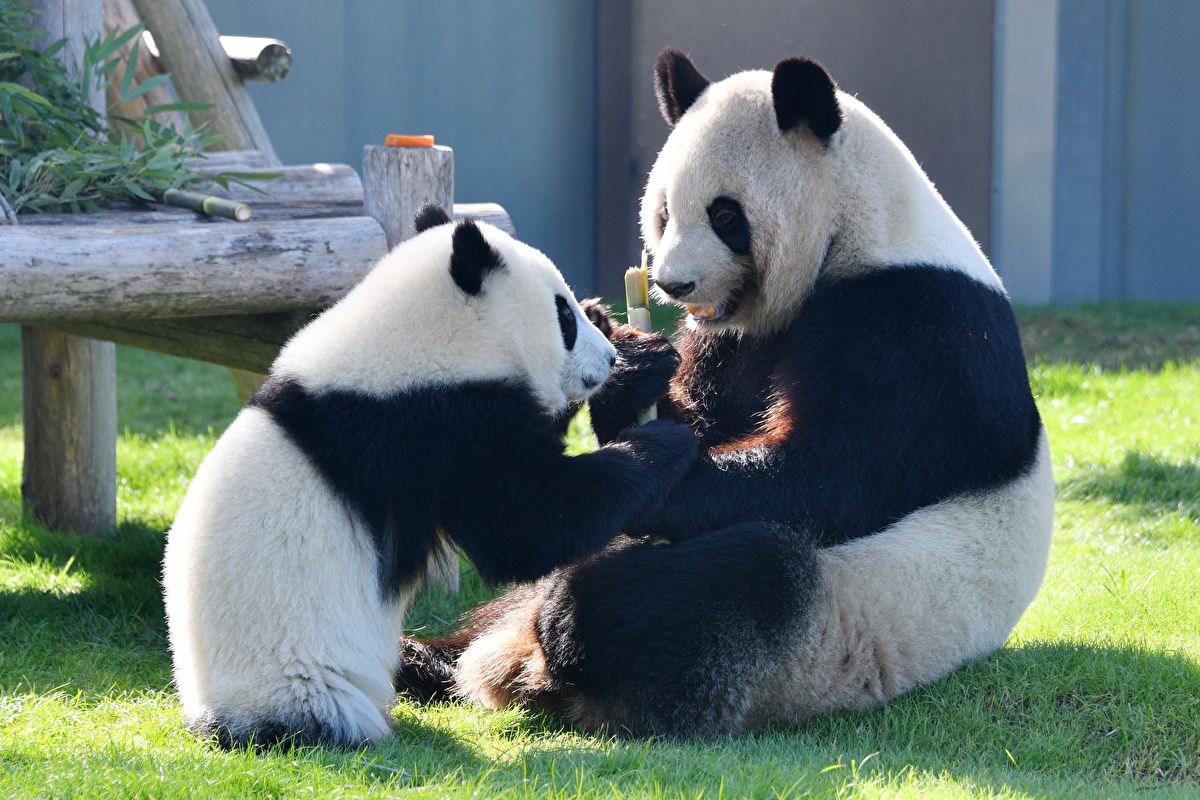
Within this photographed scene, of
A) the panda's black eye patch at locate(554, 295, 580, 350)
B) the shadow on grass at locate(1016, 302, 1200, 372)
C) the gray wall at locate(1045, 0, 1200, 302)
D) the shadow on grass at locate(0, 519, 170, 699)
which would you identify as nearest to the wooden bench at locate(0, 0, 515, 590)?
the shadow on grass at locate(0, 519, 170, 699)

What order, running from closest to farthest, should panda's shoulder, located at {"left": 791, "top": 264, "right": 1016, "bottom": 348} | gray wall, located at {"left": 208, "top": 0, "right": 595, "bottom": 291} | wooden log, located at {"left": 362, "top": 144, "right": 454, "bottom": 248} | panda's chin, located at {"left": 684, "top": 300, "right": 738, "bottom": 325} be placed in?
1. panda's shoulder, located at {"left": 791, "top": 264, "right": 1016, "bottom": 348}
2. panda's chin, located at {"left": 684, "top": 300, "right": 738, "bottom": 325}
3. wooden log, located at {"left": 362, "top": 144, "right": 454, "bottom": 248}
4. gray wall, located at {"left": 208, "top": 0, "right": 595, "bottom": 291}

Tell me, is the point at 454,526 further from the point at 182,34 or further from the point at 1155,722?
the point at 182,34

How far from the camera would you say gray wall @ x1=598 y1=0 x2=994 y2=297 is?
10.1 m

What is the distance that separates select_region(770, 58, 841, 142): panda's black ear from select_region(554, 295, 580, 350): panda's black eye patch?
2.38ft

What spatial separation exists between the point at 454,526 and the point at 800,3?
839 cm

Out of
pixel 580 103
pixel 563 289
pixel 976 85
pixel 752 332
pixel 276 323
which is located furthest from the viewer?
pixel 580 103

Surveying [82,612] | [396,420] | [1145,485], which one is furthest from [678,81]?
[1145,485]

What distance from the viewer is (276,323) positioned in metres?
4.38

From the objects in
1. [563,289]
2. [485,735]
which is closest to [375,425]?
[563,289]

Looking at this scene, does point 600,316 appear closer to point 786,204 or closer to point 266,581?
point 786,204

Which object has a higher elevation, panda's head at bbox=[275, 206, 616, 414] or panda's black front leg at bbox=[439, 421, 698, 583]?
panda's head at bbox=[275, 206, 616, 414]

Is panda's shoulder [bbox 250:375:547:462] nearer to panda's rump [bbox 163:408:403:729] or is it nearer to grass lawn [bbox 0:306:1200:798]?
panda's rump [bbox 163:408:403:729]

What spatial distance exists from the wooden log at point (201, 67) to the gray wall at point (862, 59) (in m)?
5.56

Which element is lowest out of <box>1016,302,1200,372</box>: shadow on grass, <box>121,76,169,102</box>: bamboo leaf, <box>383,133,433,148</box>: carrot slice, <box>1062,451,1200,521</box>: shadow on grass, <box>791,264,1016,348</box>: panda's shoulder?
<box>1016,302,1200,372</box>: shadow on grass
